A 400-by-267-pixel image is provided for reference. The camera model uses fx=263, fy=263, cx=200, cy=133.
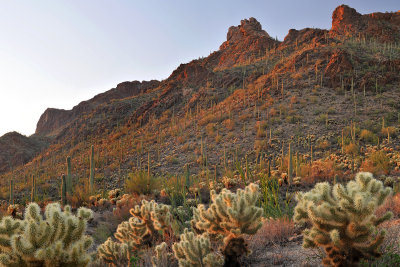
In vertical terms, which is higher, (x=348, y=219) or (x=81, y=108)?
(x=81, y=108)

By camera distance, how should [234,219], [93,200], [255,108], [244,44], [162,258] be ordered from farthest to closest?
[244,44] < [255,108] < [93,200] < [162,258] < [234,219]

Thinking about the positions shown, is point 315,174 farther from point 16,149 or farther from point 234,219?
point 16,149

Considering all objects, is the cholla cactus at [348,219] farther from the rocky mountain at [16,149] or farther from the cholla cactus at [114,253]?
the rocky mountain at [16,149]

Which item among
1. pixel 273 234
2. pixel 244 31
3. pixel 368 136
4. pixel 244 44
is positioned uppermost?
pixel 244 31

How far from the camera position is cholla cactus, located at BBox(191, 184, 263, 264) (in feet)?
9.07

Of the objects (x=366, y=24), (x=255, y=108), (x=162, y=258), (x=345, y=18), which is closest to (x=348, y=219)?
(x=162, y=258)

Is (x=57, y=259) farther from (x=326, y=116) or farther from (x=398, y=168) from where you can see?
(x=326, y=116)

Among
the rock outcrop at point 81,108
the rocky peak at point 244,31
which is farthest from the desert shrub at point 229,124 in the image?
the rocky peak at point 244,31

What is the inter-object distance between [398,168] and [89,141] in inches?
1427

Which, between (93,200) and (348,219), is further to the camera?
(93,200)

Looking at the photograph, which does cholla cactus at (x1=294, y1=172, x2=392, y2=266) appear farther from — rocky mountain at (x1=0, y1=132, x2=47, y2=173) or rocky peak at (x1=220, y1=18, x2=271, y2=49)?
rocky peak at (x1=220, y1=18, x2=271, y2=49)

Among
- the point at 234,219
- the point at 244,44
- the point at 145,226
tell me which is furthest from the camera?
the point at 244,44

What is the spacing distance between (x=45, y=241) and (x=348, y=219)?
100 inches

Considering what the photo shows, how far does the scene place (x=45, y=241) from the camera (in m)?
2.12
